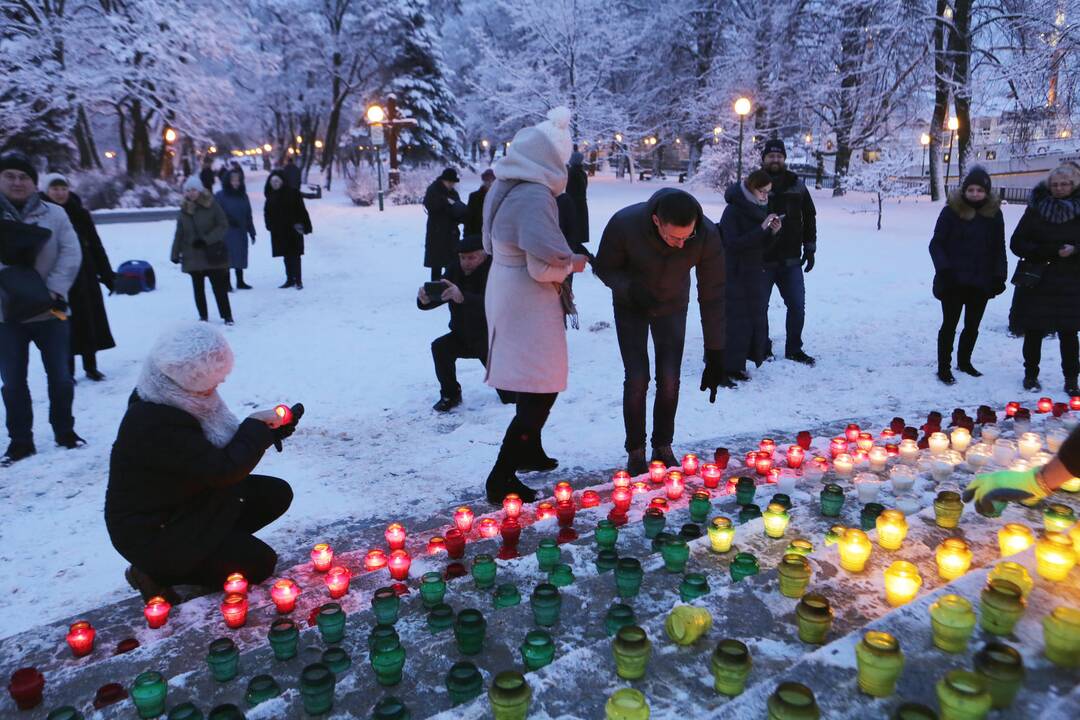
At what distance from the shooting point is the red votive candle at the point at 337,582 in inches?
124

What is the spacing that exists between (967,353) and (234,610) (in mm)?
6438

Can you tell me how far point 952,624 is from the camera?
209cm

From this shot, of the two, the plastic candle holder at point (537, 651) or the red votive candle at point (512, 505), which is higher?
the plastic candle holder at point (537, 651)

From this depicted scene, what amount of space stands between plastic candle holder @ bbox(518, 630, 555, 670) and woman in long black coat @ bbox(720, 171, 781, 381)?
460 centimetres

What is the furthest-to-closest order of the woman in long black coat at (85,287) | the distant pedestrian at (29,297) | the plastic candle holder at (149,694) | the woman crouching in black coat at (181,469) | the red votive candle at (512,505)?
1. the woman in long black coat at (85,287)
2. the distant pedestrian at (29,297)
3. the red votive candle at (512,505)
4. the woman crouching in black coat at (181,469)
5. the plastic candle holder at (149,694)

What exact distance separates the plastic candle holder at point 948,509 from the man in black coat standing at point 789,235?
389 cm

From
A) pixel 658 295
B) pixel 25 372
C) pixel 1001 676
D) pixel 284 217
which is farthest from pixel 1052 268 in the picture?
pixel 284 217

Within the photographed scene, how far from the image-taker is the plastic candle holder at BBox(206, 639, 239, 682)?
97.8 inches

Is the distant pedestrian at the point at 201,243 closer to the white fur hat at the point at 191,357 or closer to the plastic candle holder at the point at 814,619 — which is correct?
the white fur hat at the point at 191,357

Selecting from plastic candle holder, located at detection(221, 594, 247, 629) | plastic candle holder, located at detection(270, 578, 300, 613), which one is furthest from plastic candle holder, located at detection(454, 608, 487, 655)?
plastic candle holder, located at detection(221, 594, 247, 629)

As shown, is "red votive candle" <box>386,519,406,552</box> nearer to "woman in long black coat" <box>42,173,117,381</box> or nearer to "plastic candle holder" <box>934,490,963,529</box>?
"plastic candle holder" <box>934,490,963,529</box>

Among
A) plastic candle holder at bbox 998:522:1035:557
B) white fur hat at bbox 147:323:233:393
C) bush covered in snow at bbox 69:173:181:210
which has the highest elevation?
bush covered in snow at bbox 69:173:181:210

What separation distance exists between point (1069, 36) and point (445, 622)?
58.4 feet

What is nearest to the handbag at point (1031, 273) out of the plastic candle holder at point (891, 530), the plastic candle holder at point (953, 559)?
the plastic candle holder at point (891, 530)
